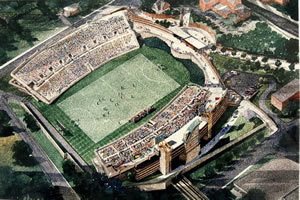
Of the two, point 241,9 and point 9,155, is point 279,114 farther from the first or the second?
point 9,155

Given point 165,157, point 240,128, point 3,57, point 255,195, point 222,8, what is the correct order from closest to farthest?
point 255,195 → point 165,157 → point 240,128 → point 3,57 → point 222,8

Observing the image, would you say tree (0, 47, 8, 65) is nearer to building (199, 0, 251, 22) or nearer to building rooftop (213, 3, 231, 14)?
building (199, 0, 251, 22)

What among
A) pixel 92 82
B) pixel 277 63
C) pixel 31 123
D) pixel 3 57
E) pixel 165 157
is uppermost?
pixel 3 57

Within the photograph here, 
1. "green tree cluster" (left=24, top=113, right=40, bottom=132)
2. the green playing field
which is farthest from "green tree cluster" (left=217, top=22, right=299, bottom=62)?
"green tree cluster" (left=24, top=113, right=40, bottom=132)

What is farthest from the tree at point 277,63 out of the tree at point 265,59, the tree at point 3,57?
the tree at point 3,57

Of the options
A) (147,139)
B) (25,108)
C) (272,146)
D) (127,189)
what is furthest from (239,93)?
(25,108)

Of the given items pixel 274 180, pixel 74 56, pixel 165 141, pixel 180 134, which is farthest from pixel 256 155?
pixel 74 56

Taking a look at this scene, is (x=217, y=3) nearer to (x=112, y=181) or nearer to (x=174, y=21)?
(x=174, y=21)
